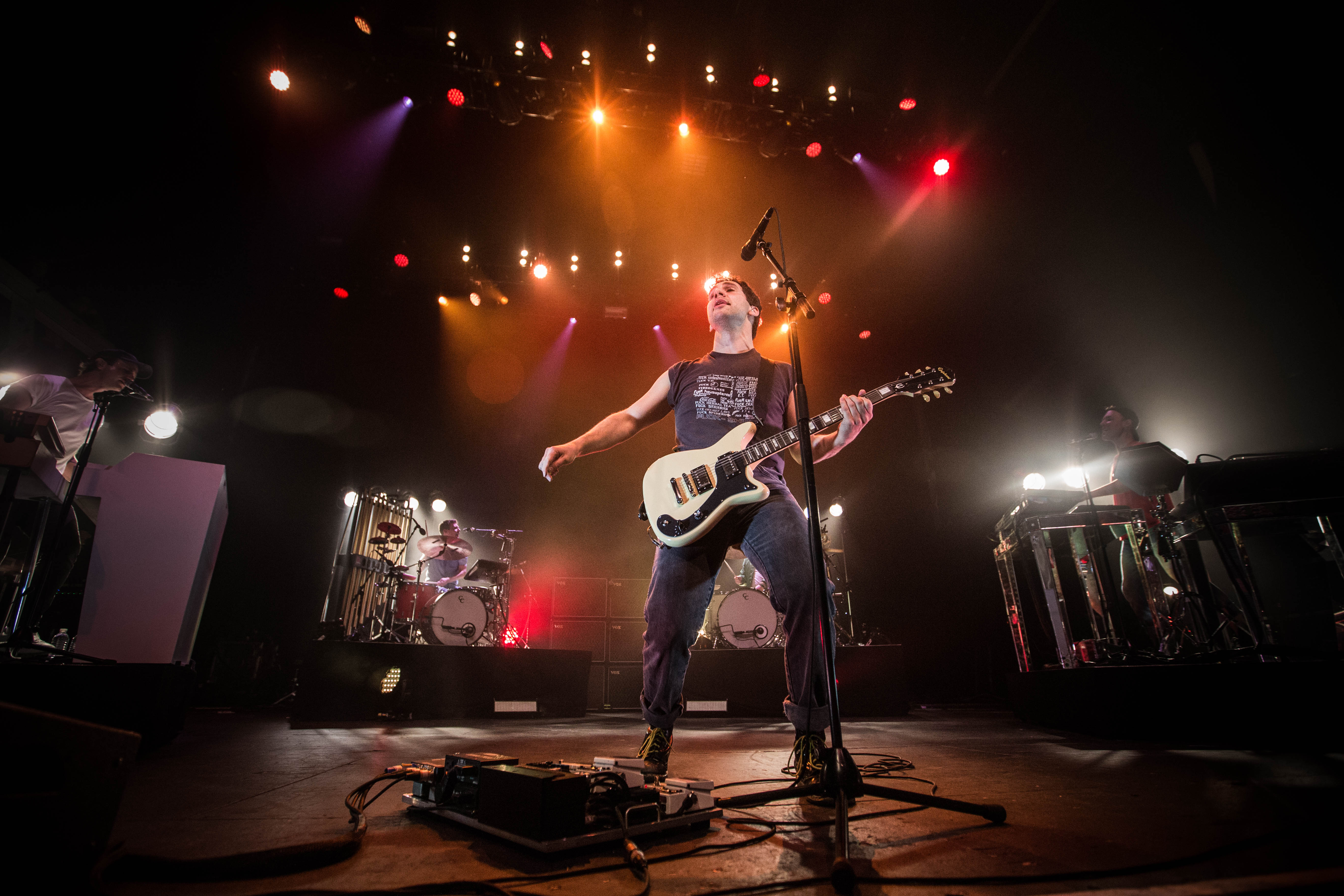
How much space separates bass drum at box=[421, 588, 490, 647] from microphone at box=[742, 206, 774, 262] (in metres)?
6.18

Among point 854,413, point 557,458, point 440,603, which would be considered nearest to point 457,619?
point 440,603

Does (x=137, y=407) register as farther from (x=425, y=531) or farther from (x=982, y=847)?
(x=982, y=847)

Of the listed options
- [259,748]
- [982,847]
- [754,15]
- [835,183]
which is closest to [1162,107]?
[835,183]

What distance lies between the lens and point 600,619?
812 centimetres

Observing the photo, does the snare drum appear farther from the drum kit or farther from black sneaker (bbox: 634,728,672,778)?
black sneaker (bbox: 634,728,672,778)

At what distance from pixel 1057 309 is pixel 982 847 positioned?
8569mm

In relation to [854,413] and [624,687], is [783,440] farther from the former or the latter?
[624,687]

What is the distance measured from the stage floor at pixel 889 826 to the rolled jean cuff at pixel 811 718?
0.31 m

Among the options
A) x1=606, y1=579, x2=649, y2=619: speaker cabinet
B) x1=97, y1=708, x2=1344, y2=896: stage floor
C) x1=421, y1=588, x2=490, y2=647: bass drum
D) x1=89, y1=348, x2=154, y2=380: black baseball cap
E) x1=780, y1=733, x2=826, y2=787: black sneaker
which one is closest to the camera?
x1=97, y1=708, x2=1344, y2=896: stage floor

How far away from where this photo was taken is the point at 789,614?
2.29 m

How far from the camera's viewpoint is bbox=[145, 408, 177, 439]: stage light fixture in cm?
716

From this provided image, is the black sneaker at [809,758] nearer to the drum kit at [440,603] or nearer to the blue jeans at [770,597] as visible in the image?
the blue jeans at [770,597]

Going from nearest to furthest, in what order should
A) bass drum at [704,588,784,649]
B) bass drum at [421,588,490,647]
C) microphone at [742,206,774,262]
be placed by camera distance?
microphone at [742,206,774,262]
bass drum at [704,588,784,649]
bass drum at [421,588,490,647]

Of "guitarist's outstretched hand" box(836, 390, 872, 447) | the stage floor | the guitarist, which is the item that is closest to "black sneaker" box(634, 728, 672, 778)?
the guitarist
